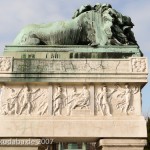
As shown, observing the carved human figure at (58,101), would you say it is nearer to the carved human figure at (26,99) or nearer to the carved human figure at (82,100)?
the carved human figure at (82,100)

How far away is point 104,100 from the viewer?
9508 mm

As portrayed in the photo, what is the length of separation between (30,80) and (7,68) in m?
0.72

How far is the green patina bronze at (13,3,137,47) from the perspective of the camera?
33.7 feet

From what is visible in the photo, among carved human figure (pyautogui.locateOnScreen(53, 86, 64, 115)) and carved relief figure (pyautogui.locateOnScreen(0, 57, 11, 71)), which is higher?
carved relief figure (pyautogui.locateOnScreen(0, 57, 11, 71))

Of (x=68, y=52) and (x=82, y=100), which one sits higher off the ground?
(x=68, y=52)

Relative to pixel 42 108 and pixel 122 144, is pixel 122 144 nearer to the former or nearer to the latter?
pixel 122 144

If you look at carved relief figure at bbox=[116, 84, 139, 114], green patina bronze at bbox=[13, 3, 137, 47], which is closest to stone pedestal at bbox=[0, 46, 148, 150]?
carved relief figure at bbox=[116, 84, 139, 114]

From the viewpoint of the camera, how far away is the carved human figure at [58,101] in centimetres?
943

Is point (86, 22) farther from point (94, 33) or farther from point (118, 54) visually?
point (118, 54)

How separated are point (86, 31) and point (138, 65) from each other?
1.98m

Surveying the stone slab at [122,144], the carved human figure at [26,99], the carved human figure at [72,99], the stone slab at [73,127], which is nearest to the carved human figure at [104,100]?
the stone slab at [73,127]

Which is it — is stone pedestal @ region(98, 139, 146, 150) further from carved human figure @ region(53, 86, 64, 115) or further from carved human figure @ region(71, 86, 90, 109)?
carved human figure @ region(53, 86, 64, 115)

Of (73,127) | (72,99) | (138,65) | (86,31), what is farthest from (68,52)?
(73,127)

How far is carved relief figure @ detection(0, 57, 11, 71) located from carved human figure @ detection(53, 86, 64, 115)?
1.48 m
